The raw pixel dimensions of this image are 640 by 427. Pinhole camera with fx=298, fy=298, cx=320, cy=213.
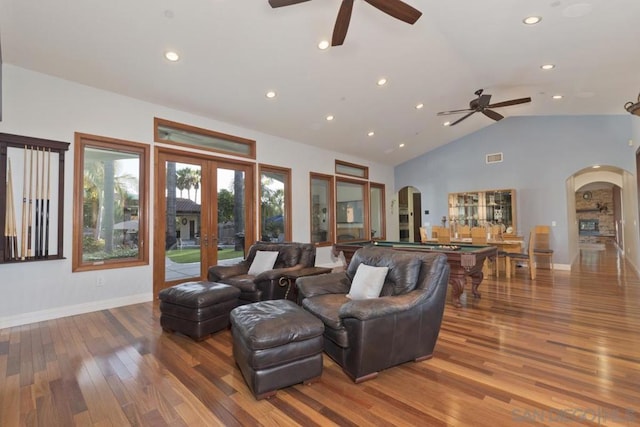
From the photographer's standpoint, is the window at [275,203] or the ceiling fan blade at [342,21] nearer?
the ceiling fan blade at [342,21]

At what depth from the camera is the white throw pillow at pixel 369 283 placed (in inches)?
112

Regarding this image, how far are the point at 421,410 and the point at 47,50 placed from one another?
527 cm

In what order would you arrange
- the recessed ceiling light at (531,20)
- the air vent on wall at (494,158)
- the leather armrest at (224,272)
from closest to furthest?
the recessed ceiling light at (531,20) → the leather armrest at (224,272) → the air vent on wall at (494,158)

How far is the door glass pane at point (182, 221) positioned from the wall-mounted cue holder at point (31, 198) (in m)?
1.44

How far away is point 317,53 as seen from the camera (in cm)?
414

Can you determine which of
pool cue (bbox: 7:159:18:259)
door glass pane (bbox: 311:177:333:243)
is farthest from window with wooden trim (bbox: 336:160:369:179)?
pool cue (bbox: 7:159:18:259)

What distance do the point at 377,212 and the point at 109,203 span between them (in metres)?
7.33

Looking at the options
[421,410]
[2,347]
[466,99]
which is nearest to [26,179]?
[2,347]

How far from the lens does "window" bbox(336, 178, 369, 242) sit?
8.48 m

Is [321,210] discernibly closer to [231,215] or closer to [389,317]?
[231,215]

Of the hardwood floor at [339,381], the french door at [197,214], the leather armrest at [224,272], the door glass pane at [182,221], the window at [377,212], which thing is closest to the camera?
the hardwood floor at [339,381]

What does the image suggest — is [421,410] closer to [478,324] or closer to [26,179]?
[478,324]

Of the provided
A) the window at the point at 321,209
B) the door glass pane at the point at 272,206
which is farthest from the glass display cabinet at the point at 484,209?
the door glass pane at the point at 272,206

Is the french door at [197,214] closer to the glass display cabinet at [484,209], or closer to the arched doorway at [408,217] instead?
the glass display cabinet at [484,209]
